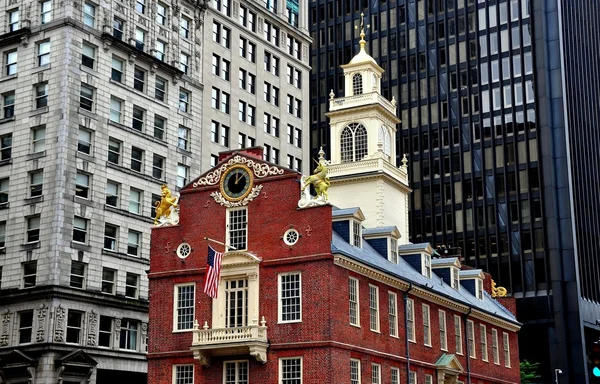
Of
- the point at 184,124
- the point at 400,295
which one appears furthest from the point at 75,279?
the point at 400,295

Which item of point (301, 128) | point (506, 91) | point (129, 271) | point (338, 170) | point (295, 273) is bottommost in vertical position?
point (295, 273)

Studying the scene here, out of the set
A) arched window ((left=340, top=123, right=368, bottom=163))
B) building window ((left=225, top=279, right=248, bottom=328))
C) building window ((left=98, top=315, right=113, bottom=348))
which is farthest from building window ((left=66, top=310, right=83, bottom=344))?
building window ((left=225, top=279, right=248, bottom=328))

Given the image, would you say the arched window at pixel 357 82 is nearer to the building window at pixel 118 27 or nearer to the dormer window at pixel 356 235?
the dormer window at pixel 356 235

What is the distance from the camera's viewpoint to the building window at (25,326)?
6744cm

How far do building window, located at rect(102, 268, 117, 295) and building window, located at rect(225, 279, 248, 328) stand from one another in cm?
2489

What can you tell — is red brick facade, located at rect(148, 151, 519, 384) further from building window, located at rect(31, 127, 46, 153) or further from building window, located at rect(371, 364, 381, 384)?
building window, located at rect(31, 127, 46, 153)

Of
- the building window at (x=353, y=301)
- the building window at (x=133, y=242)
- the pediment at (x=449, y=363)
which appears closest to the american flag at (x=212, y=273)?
the building window at (x=353, y=301)

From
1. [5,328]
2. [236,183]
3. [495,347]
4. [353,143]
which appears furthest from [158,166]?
[495,347]

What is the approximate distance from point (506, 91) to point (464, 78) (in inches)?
267

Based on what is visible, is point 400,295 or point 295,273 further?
point 400,295

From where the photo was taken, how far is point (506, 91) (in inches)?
4611

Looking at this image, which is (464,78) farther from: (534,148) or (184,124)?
(184,124)

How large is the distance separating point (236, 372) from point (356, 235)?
10456 millimetres

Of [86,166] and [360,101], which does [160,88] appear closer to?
[86,166]
